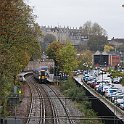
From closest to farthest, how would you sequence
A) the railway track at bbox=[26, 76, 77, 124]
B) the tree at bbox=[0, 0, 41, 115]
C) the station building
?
the tree at bbox=[0, 0, 41, 115] → the railway track at bbox=[26, 76, 77, 124] → the station building

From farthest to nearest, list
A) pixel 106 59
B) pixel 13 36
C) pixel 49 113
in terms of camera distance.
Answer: pixel 106 59 → pixel 49 113 → pixel 13 36

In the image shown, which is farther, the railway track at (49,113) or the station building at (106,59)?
the station building at (106,59)

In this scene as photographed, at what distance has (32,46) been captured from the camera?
42156 millimetres

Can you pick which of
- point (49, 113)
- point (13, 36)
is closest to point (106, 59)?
point (49, 113)

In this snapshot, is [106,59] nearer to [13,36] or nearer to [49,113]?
[49,113]

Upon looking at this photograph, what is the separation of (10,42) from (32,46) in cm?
728

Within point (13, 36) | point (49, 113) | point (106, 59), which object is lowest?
point (106, 59)

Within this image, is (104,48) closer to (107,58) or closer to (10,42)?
(107,58)

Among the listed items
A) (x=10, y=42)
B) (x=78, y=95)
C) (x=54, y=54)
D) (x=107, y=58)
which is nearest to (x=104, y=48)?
(x=107, y=58)

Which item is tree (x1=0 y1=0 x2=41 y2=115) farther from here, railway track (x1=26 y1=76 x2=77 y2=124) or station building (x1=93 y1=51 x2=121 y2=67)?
station building (x1=93 y1=51 x2=121 y2=67)

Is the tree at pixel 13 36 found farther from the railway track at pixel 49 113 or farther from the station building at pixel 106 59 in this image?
the station building at pixel 106 59

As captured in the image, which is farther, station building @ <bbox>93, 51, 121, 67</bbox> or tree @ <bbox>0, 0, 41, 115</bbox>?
station building @ <bbox>93, 51, 121, 67</bbox>

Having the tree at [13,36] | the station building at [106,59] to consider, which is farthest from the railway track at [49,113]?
the station building at [106,59]

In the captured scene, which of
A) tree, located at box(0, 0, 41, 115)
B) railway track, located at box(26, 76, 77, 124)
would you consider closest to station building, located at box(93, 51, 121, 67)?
railway track, located at box(26, 76, 77, 124)
